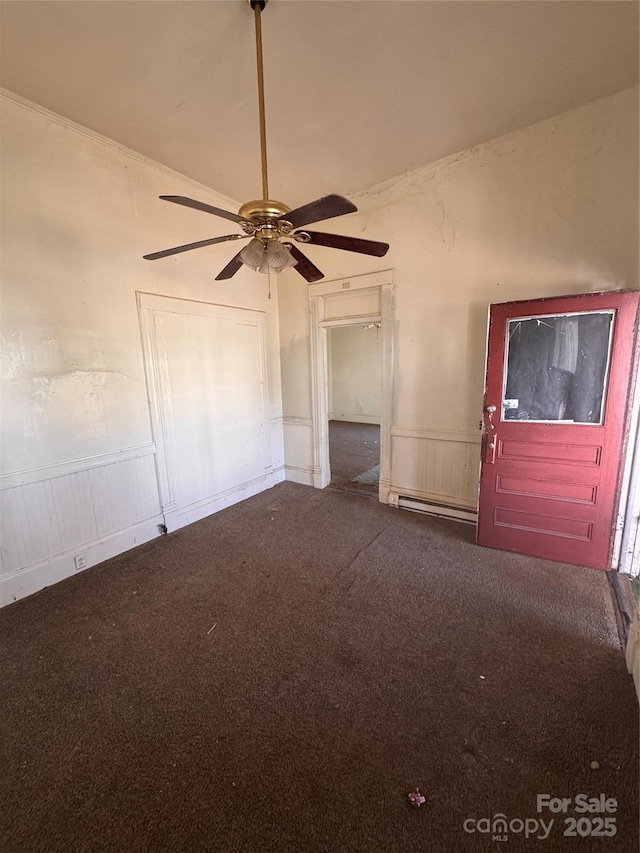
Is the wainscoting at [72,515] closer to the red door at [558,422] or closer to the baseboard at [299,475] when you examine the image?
the baseboard at [299,475]

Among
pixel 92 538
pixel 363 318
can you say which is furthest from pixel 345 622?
pixel 363 318

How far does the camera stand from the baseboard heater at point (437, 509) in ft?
10.8

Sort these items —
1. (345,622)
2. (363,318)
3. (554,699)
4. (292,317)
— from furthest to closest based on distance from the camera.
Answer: (292,317) → (363,318) → (345,622) → (554,699)

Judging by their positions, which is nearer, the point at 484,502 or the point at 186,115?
the point at 186,115

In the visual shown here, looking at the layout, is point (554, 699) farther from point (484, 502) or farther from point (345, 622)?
point (484, 502)

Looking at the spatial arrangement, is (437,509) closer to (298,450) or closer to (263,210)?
(298,450)

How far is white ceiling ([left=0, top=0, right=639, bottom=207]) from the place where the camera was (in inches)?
68.8

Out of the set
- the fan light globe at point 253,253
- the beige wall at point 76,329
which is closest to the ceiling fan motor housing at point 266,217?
the fan light globe at point 253,253

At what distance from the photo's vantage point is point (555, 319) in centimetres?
246

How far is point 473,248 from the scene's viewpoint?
2986 mm

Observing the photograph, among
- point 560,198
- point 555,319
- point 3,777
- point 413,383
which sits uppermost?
point 560,198

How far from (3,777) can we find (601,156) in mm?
4764

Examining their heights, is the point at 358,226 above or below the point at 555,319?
above

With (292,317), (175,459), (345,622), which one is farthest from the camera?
(292,317)
